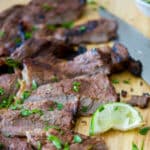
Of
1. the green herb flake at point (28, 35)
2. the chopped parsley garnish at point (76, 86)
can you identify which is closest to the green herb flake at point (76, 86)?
the chopped parsley garnish at point (76, 86)

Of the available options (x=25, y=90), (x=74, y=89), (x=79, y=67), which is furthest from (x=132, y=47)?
(x=25, y=90)

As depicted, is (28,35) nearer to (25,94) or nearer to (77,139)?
(25,94)

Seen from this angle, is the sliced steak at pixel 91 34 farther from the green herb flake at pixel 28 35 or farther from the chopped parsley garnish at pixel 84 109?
the chopped parsley garnish at pixel 84 109

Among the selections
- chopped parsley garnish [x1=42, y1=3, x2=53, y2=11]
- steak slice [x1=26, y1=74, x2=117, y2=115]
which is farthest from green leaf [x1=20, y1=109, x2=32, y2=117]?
chopped parsley garnish [x1=42, y1=3, x2=53, y2=11]

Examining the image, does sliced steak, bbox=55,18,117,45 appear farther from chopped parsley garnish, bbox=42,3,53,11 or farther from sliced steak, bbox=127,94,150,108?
sliced steak, bbox=127,94,150,108

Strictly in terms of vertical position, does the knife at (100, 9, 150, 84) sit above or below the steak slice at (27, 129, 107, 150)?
above
